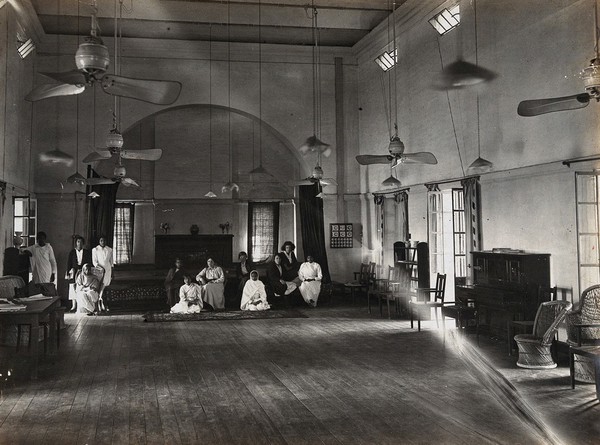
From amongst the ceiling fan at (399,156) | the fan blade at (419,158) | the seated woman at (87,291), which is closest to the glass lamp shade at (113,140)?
the ceiling fan at (399,156)

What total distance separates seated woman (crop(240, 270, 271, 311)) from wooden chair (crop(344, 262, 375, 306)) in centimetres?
213

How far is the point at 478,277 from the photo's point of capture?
9.20 metres

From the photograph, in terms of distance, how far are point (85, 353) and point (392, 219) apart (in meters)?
8.20

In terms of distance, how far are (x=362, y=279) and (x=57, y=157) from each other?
787cm

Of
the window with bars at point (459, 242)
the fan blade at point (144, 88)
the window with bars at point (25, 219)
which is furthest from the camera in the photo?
the window with bars at point (25, 219)

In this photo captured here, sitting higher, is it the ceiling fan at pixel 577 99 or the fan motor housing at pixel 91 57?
the fan motor housing at pixel 91 57

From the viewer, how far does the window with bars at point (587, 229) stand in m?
7.60

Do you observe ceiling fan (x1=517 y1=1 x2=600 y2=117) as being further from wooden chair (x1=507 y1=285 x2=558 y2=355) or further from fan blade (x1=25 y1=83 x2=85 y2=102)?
fan blade (x1=25 y1=83 x2=85 y2=102)

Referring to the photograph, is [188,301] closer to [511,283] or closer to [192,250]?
[192,250]

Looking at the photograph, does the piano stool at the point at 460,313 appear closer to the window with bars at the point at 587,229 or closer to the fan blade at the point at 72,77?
the window with bars at the point at 587,229

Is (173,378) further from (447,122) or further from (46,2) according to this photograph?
(46,2)

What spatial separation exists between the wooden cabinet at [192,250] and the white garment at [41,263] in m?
3.37

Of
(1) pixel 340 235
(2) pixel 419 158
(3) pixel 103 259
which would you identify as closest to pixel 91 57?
(2) pixel 419 158

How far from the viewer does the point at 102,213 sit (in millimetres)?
13586
